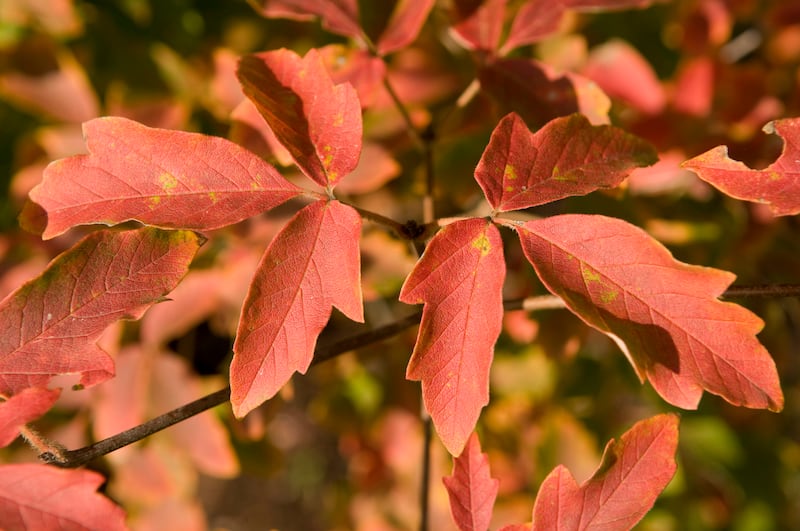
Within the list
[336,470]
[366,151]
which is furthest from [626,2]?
[336,470]

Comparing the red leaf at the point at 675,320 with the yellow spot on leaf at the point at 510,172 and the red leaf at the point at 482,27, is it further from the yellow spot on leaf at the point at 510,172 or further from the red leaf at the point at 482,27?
the red leaf at the point at 482,27

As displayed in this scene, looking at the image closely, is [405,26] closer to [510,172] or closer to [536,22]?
[536,22]

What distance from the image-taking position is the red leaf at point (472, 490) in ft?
2.71

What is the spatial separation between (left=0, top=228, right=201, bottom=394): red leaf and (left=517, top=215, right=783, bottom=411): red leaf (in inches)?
16.5

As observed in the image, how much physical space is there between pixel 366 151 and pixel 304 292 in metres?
0.55

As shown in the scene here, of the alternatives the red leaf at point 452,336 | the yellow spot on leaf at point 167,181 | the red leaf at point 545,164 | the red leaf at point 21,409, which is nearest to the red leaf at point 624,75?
the red leaf at point 545,164

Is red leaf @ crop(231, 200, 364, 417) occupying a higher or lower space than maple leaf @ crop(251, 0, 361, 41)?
lower

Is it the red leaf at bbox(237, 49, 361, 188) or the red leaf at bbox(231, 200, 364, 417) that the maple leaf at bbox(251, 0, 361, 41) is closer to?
the red leaf at bbox(237, 49, 361, 188)

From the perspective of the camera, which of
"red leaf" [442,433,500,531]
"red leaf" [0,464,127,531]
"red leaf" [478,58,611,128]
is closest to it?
"red leaf" [0,464,127,531]

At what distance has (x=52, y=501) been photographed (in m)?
0.72

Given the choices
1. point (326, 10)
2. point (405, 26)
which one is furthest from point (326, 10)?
point (405, 26)

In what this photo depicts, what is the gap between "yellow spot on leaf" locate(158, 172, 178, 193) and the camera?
776mm

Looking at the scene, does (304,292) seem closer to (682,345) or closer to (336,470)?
(682,345)

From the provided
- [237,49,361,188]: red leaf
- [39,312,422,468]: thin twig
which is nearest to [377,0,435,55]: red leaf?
[237,49,361,188]: red leaf
